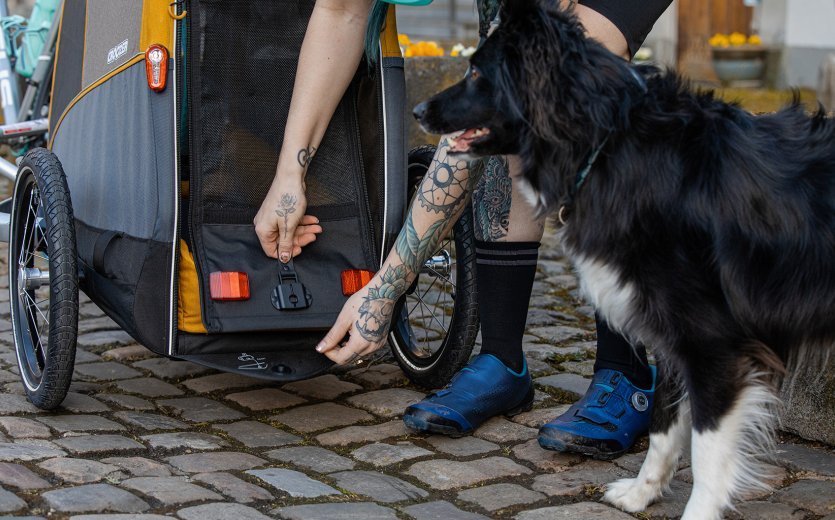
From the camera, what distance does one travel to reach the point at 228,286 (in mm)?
3053

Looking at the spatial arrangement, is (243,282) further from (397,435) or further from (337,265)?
(397,435)

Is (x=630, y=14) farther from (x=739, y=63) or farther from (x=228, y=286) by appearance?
(x=739, y=63)

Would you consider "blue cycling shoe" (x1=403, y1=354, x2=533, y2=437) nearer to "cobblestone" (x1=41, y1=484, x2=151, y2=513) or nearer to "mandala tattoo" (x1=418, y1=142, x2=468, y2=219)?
"mandala tattoo" (x1=418, y1=142, x2=468, y2=219)

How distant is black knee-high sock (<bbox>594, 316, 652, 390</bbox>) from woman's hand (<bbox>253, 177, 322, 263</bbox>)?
3.07 feet

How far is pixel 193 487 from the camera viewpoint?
270 cm

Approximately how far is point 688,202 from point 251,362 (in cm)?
137

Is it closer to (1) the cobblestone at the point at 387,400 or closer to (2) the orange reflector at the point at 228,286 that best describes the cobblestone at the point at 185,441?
(2) the orange reflector at the point at 228,286

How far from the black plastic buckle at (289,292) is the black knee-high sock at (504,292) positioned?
541mm

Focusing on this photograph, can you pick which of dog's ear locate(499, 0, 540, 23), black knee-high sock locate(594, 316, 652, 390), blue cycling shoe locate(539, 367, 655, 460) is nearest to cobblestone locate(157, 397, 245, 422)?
blue cycling shoe locate(539, 367, 655, 460)

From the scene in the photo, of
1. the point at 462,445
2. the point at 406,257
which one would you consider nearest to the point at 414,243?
the point at 406,257

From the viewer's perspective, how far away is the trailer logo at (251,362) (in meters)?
3.11

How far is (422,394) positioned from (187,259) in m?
0.97

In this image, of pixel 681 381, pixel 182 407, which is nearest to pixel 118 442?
pixel 182 407

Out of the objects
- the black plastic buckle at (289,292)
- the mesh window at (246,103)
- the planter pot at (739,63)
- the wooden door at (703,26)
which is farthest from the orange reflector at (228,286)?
the planter pot at (739,63)
